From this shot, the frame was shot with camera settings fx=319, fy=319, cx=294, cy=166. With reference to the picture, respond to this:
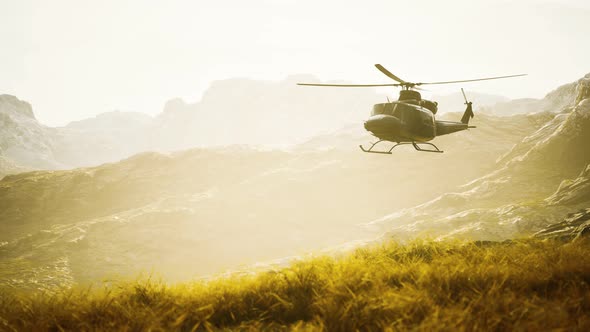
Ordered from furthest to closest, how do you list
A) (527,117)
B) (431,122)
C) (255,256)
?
(527,117), (255,256), (431,122)

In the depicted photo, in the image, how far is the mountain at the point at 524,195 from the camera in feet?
99.0

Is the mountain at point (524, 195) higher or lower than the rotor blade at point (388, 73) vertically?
lower

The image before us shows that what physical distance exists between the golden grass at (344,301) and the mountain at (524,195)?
29.7m

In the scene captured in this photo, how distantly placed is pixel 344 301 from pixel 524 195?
180 feet

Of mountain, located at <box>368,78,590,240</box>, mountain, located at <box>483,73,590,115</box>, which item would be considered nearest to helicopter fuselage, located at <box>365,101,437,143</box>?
mountain, located at <box>368,78,590,240</box>

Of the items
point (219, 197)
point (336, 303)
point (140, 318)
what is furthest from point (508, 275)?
point (219, 197)

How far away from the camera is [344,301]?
3840 millimetres

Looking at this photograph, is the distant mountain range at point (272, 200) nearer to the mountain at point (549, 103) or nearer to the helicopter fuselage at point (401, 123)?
the mountain at point (549, 103)

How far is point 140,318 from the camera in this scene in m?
3.58

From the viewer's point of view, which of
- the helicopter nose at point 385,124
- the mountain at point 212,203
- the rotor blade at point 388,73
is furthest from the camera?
the mountain at point 212,203

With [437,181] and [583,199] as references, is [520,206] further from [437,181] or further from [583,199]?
[437,181]

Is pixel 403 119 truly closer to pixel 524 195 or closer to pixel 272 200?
pixel 524 195

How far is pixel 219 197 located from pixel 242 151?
28617 millimetres

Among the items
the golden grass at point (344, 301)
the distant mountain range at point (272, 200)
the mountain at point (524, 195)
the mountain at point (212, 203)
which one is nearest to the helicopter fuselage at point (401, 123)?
the golden grass at point (344, 301)
